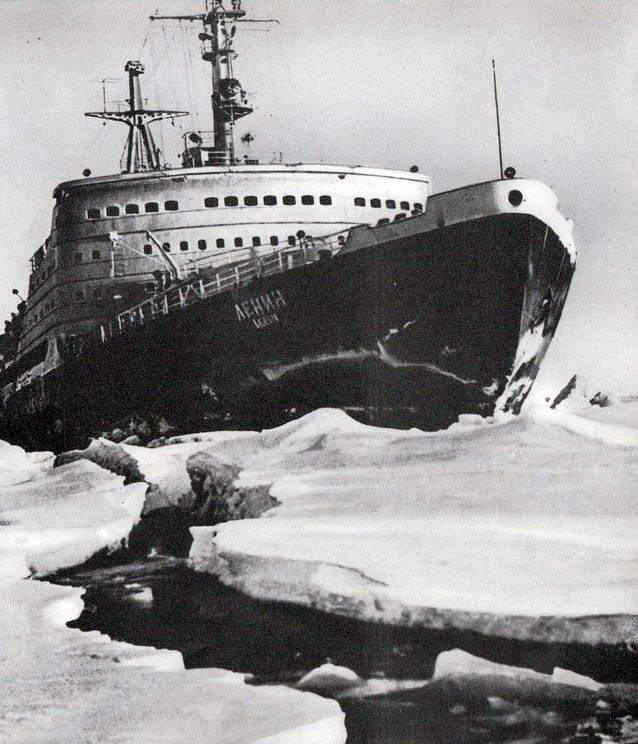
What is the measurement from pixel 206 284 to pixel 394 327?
12.8 feet

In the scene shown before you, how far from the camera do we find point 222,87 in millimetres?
17984

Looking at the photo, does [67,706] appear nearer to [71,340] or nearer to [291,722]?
[291,722]

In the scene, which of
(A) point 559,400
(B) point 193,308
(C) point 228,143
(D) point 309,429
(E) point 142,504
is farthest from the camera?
(C) point 228,143

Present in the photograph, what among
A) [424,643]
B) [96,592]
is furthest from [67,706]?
[96,592]

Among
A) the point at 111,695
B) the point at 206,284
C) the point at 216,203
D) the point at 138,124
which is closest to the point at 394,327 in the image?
the point at 206,284

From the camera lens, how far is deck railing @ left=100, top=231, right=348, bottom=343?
42.7 feet

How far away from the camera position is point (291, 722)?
4633 mm

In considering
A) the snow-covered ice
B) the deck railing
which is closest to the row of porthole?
the deck railing

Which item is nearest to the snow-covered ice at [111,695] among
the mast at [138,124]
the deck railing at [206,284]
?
the deck railing at [206,284]

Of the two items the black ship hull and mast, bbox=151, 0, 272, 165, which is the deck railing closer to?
the black ship hull

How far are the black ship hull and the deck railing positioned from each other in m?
Result: 0.31

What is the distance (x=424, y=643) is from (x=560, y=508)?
2052 millimetres

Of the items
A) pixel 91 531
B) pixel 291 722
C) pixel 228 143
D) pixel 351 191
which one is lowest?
pixel 291 722

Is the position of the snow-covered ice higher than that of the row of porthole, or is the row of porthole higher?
the row of porthole
